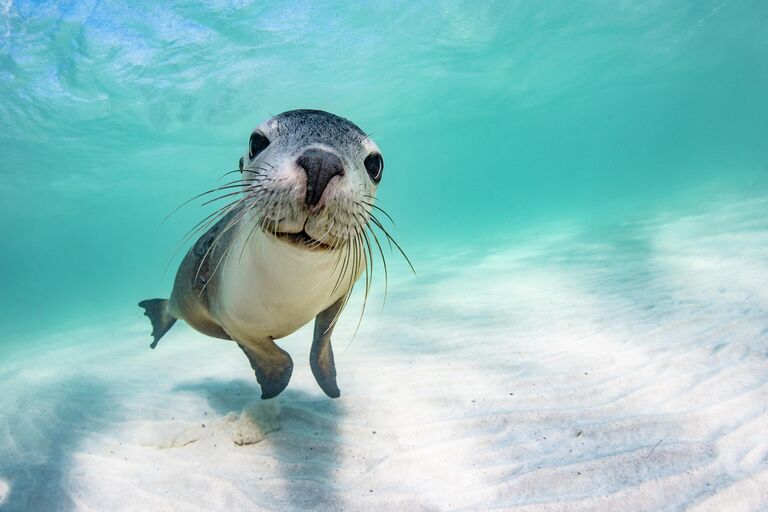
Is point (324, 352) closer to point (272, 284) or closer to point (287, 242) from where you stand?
point (272, 284)

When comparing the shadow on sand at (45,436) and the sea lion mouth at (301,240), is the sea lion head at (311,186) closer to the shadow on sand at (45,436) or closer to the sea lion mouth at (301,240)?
the sea lion mouth at (301,240)

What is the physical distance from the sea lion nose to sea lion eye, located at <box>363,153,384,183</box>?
57 cm

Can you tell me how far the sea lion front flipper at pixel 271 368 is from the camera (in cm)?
274

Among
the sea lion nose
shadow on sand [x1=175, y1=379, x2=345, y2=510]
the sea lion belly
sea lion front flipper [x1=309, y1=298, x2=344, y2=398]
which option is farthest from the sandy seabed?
the sea lion nose

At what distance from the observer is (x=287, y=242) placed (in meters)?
1.72

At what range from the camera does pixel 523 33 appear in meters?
18.4

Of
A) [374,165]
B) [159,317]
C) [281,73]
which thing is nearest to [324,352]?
[374,165]

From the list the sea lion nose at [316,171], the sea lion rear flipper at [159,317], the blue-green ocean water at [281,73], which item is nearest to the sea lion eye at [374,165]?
the sea lion nose at [316,171]

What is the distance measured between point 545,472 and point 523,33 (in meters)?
20.1

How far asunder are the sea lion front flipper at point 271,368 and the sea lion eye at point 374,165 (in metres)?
1.28

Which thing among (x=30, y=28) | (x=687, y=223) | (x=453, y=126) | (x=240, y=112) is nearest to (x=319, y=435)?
(x=687, y=223)

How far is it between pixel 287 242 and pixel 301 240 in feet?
0.24

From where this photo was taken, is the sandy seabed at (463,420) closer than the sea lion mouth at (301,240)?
No

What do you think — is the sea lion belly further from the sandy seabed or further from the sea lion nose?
the sandy seabed
